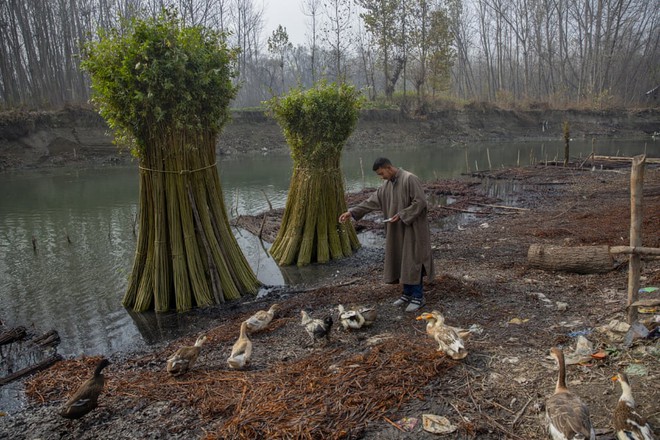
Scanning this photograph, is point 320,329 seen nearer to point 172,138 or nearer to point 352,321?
point 352,321

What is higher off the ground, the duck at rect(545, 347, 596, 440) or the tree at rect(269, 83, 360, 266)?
the tree at rect(269, 83, 360, 266)

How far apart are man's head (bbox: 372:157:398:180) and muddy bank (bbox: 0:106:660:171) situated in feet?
78.9

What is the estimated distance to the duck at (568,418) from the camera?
3119 mm

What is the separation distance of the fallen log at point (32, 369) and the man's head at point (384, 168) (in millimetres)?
4907

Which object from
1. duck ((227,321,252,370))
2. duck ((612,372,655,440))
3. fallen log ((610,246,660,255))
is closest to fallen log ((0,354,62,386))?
duck ((227,321,252,370))

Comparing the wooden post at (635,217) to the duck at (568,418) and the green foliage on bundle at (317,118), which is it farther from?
the green foliage on bundle at (317,118)

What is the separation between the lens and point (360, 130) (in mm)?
42875

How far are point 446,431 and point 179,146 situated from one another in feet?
18.6

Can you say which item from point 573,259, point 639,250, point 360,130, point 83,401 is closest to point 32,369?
point 83,401

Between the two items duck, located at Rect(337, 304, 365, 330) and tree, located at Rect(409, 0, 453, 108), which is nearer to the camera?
duck, located at Rect(337, 304, 365, 330)

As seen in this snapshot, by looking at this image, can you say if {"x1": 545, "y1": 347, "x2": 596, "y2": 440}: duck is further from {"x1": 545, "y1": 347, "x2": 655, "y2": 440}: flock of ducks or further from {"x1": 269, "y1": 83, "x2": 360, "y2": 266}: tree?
{"x1": 269, "y1": 83, "x2": 360, "y2": 266}: tree

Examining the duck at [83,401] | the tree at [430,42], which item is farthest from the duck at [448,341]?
the tree at [430,42]

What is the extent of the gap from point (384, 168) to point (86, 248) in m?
9.04

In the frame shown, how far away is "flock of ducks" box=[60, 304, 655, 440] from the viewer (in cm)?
318
